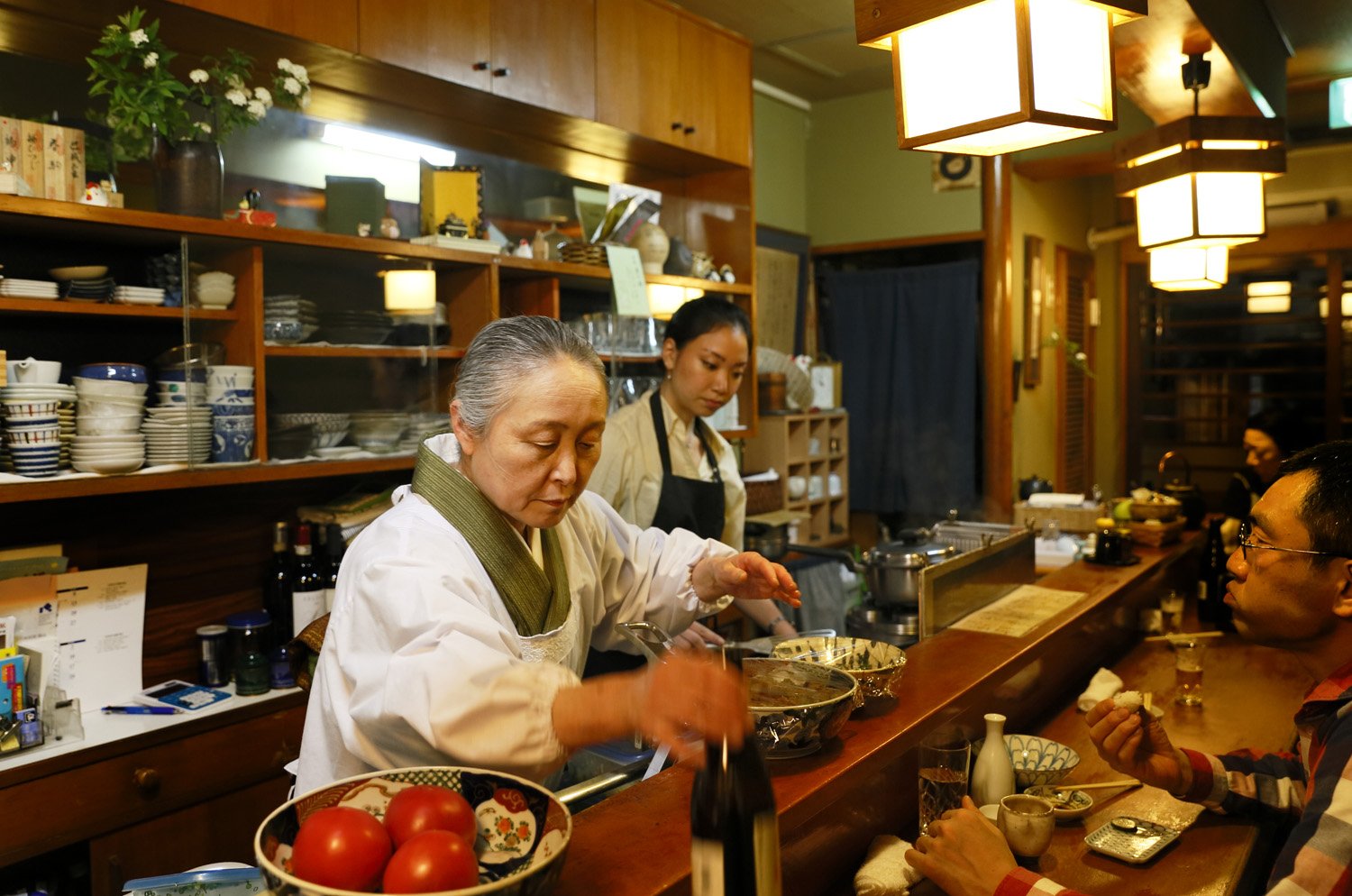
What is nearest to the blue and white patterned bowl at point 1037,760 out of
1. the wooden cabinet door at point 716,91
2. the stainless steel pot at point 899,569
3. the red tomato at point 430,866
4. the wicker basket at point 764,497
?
the stainless steel pot at point 899,569

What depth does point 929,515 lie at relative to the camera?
6.77 meters

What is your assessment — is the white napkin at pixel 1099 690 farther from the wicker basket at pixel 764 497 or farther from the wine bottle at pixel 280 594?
the wicker basket at pixel 764 497

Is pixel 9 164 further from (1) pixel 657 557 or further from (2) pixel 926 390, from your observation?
(2) pixel 926 390

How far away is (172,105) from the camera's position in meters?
2.59

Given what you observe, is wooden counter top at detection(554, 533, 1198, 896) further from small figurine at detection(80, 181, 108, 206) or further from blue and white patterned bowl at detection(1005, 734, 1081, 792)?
small figurine at detection(80, 181, 108, 206)

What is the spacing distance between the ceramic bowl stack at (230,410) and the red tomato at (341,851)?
1913mm

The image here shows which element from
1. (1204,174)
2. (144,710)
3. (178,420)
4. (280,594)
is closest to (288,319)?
(178,420)

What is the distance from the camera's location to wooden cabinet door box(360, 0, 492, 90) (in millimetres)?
2973

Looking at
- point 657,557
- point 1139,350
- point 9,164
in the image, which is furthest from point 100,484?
point 1139,350

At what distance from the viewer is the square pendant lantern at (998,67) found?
1555mm

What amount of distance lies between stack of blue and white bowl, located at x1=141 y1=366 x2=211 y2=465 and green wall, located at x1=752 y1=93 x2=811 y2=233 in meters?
4.30

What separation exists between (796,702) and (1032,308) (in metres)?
5.88

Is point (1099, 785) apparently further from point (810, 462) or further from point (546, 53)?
point (810, 462)

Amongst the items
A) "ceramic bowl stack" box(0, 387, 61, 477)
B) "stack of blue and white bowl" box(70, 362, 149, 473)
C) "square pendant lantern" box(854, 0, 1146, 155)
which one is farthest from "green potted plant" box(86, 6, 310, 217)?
"square pendant lantern" box(854, 0, 1146, 155)
